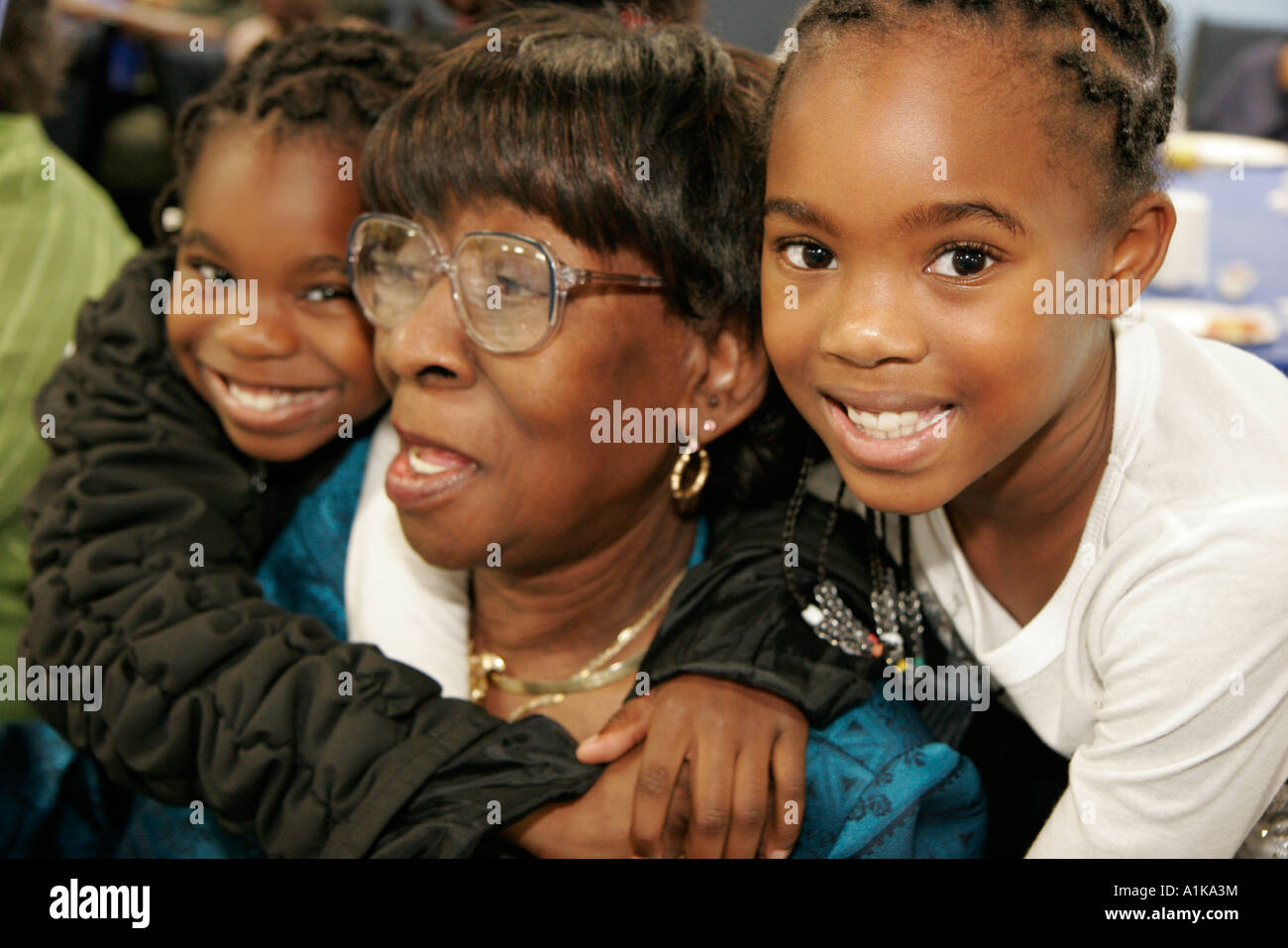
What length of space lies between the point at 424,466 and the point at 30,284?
1112 millimetres

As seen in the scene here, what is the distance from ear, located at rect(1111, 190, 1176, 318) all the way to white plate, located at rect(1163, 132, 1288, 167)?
Answer: 3.69 meters

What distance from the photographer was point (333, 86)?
1.73 m

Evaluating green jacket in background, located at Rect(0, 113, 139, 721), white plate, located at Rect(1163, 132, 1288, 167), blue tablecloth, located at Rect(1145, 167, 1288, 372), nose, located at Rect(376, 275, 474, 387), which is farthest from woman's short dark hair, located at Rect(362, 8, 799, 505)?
white plate, located at Rect(1163, 132, 1288, 167)

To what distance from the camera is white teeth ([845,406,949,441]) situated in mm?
1219

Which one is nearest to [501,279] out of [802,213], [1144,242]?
[802,213]

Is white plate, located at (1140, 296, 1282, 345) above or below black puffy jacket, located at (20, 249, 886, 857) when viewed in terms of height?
above

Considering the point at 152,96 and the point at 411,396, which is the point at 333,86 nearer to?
the point at 411,396

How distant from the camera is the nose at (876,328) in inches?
45.2

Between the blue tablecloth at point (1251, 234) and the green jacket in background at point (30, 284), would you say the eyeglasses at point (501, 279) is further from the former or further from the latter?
the blue tablecloth at point (1251, 234)

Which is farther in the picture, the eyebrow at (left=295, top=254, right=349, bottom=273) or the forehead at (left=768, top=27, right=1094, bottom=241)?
the eyebrow at (left=295, top=254, right=349, bottom=273)

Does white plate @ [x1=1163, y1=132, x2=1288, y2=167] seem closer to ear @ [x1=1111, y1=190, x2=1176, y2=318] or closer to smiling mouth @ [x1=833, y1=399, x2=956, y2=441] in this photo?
ear @ [x1=1111, y1=190, x2=1176, y2=318]

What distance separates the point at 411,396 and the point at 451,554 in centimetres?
20

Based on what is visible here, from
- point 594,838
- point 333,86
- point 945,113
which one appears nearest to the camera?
point 945,113
